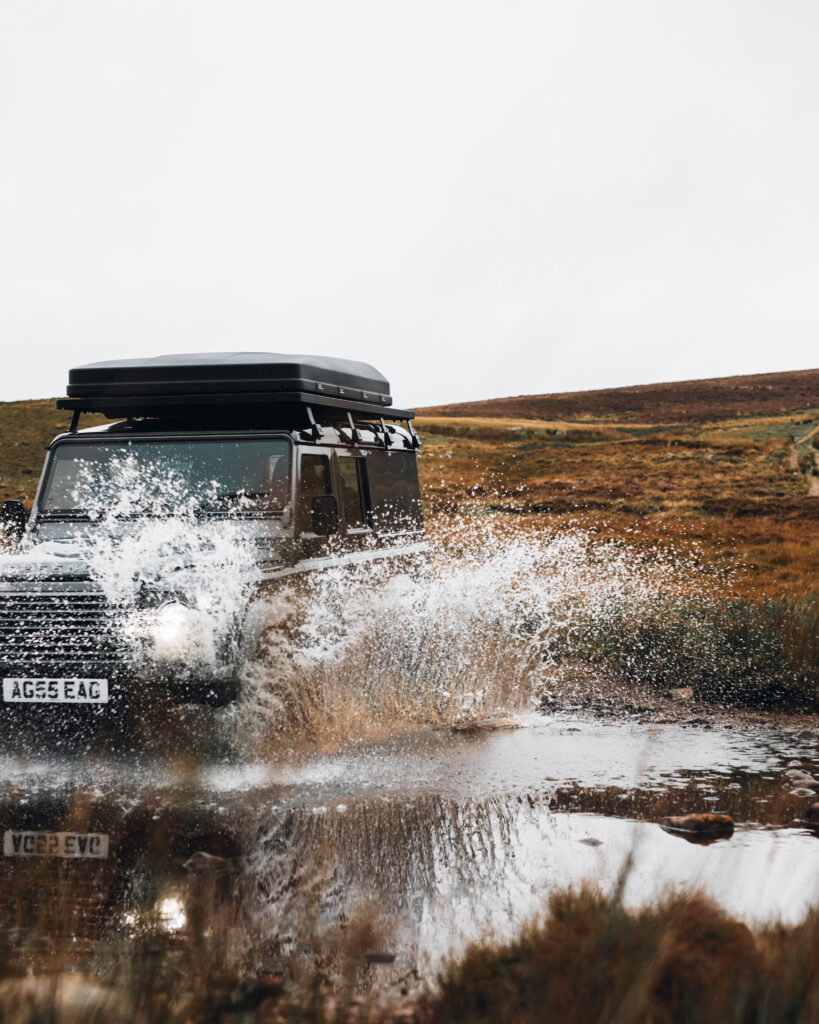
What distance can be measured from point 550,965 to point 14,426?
211ft

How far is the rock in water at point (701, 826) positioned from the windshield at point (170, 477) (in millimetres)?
3479

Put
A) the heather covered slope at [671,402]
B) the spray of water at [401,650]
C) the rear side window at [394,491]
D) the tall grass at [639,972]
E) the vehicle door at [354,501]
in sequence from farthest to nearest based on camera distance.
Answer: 1. the heather covered slope at [671,402]
2. the rear side window at [394,491]
3. the vehicle door at [354,501]
4. the spray of water at [401,650]
5. the tall grass at [639,972]

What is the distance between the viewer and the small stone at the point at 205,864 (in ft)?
14.9

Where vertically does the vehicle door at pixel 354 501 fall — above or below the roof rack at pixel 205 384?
below

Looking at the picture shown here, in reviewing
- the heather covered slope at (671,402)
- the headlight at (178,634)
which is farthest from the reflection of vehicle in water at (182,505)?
the heather covered slope at (671,402)

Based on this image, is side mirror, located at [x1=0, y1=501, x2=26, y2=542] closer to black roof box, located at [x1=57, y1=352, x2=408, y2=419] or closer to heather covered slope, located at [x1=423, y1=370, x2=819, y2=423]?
black roof box, located at [x1=57, y1=352, x2=408, y2=419]

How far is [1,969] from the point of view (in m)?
2.94

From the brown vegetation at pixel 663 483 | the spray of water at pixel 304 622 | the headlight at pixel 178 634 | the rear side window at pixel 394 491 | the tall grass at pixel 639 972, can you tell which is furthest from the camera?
the brown vegetation at pixel 663 483

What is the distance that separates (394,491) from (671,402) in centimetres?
7736

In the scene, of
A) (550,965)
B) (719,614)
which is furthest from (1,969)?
(719,614)

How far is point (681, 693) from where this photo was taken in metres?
9.97

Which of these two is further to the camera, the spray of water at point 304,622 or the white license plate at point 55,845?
the spray of water at point 304,622

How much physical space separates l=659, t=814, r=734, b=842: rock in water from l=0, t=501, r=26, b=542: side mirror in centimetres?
508

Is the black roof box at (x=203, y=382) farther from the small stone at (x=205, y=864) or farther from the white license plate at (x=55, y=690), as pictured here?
the small stone at (x=205, y=864)
